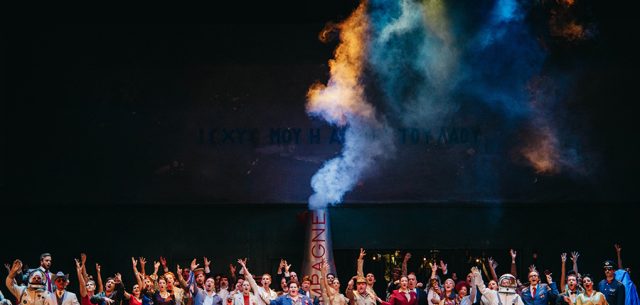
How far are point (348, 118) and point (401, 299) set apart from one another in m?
4.98

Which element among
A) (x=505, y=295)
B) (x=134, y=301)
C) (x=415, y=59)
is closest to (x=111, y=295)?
(x=134, y=301)

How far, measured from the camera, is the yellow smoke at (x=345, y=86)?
19.3 metres

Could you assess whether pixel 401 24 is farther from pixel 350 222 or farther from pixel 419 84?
pixel 350 222

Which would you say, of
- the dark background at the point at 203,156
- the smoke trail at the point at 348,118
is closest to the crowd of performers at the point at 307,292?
the dark background at the point at 203,156

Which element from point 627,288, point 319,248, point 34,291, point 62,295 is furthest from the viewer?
point 319,248

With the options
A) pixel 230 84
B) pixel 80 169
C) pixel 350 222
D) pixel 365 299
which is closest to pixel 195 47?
pixel 230 84

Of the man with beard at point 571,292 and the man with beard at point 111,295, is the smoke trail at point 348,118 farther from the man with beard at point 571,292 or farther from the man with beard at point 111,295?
the man with beard at point 571,292

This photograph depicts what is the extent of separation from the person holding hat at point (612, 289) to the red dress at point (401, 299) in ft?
9.69

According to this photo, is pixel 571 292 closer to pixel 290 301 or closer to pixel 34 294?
pixel 290 301

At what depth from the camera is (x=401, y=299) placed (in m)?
15.5

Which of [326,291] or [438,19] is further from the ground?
[438,19]

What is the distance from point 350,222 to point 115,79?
5.12m

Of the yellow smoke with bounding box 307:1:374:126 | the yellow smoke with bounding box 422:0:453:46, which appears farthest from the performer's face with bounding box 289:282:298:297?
the yellow smoke with bounding box 422:0:453:46

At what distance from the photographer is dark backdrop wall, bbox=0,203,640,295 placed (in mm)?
19469
